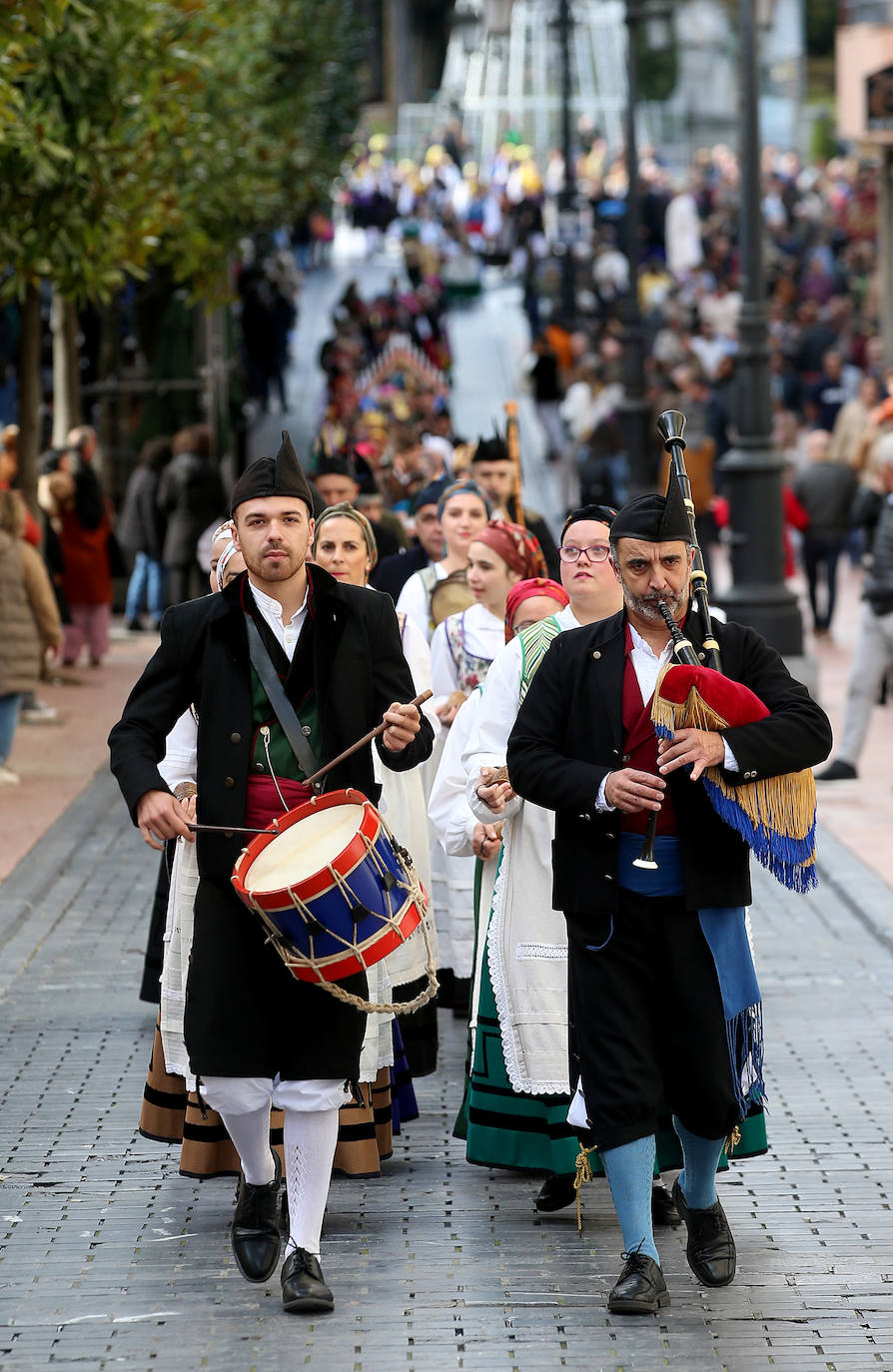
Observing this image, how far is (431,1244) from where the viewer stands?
5938 mm

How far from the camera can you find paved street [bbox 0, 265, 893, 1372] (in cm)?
517

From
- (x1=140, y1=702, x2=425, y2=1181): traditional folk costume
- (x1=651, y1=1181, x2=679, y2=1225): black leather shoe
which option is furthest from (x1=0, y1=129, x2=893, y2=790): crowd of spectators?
(x1=651, y1=1181, x2=679, y2=1225): black leather shoe

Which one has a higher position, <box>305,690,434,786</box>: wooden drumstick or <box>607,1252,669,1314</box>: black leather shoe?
<box>305,690,434,786</box>: wooden drumstick

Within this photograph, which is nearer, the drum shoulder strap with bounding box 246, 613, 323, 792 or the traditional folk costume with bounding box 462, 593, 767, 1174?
the drum shoulder strap with bounding box 246, 613, 323, 792

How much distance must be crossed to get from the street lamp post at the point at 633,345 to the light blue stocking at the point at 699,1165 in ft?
63.6

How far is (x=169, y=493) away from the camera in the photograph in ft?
63.2

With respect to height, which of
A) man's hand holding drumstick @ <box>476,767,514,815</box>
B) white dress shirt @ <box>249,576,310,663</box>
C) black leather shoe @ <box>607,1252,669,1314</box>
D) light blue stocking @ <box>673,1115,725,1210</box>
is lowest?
black leather shoe @ <box>607,1252,669,1314</box>

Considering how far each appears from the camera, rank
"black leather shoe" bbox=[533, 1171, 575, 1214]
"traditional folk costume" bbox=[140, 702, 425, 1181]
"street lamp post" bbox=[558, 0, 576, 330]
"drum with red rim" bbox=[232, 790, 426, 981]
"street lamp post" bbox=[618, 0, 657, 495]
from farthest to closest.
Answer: "street lamp post" bbox=[558, 0, 576, 330], "street lamp post" bbox=[618, 0, 657, 495], "black leather shoe" bbox=[533, 1171, 575, 1214], "traditional folk costume" bbox=[140, 702, 425, 1181], "drum with red rim" bbox=[232, 790, 426, 981]

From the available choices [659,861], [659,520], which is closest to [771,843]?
[659,861]

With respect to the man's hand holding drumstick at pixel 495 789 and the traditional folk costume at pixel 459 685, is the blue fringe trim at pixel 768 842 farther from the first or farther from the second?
Answer: the traditional folk costume at pixel 459 685

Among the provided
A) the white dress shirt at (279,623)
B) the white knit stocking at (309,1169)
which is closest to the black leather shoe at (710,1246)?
the white knit stocking at (309,1169)

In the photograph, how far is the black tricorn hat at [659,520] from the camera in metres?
5.33

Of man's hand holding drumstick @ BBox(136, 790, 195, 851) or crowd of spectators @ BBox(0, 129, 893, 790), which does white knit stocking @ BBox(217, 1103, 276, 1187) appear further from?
crowd of spectators @ BBox(0, 129, 893, 790)

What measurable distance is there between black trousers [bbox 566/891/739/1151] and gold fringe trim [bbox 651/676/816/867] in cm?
29
